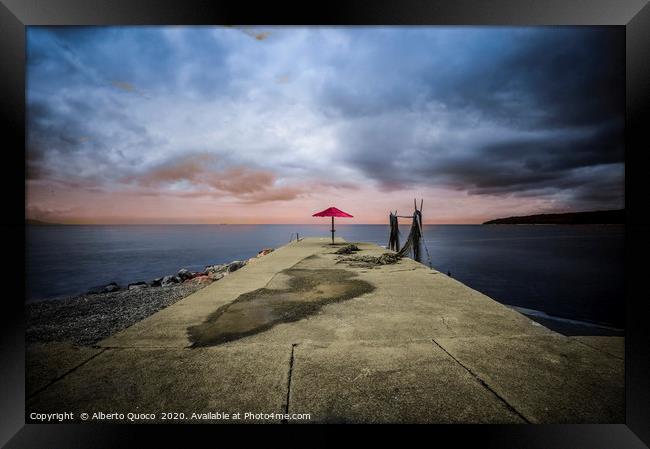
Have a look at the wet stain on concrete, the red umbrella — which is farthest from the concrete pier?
the red umbrella

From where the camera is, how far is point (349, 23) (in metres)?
1.98

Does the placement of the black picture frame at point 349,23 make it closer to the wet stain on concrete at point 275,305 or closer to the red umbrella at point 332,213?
the wet stain on concrete at point 275,305

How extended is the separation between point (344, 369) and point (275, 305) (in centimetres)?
203

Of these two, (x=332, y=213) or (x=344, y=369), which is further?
(x=332, y=213)

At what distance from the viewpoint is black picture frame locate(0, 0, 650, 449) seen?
64.9 inches

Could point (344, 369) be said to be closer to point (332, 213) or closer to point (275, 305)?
point (275, 305)

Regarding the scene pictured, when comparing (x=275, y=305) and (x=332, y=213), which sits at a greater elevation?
(x=332, y=213)

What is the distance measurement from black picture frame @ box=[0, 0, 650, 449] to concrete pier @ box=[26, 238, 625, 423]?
93 mm

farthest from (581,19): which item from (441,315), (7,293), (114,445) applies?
(7,293)

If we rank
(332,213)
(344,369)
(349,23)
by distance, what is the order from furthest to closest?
(332,213)
(344,369)
(349,23)

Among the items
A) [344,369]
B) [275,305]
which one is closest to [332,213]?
[275,305]

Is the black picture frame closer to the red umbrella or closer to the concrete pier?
the concrete pier

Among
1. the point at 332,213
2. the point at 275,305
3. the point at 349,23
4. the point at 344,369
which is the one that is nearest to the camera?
the point at 349,23

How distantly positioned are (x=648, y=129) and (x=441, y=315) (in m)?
2.62
